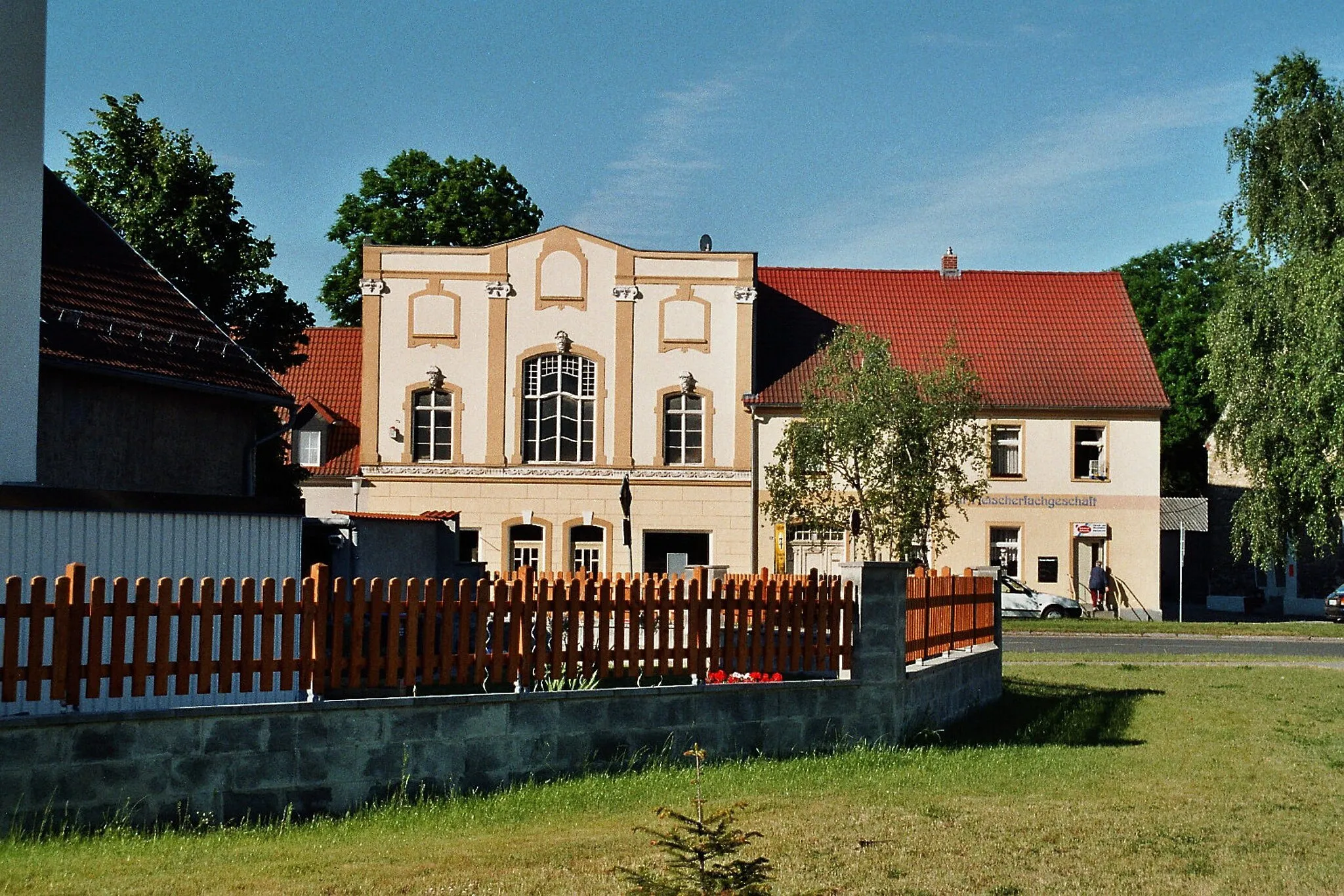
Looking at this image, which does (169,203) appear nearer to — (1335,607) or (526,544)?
(526,544)

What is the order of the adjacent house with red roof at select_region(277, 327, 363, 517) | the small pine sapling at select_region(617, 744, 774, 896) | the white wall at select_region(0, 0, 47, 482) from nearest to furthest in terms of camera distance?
1. the small pine sapling at select_region(617, 744, 774, 896)
2. the white wall at select_region(0, 0, 47, 482)
3. the adjacent house with red roof at select_region(277, 327, 363, 517)

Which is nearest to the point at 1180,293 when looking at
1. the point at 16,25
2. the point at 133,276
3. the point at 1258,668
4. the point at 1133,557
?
the point at 1133,557

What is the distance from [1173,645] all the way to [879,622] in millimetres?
20722

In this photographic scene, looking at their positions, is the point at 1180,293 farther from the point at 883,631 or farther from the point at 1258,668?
the point at 883,631

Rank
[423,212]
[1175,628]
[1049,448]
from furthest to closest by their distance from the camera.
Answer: [423,212] → [1049,448] → [1175,628]

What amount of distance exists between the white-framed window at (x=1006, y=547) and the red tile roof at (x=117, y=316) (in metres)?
25.6

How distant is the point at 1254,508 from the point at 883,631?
26.1 metres

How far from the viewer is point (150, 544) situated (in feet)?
41.1

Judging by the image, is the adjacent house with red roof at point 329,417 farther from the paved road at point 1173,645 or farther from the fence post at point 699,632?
the fence post at point 699,632

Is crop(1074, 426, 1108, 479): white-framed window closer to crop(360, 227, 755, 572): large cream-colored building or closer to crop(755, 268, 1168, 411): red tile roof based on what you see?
crop(755, 268, 1168, 411): red tile roof

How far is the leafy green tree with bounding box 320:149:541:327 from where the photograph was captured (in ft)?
182

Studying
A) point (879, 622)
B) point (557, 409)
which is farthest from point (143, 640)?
point (557, 409)

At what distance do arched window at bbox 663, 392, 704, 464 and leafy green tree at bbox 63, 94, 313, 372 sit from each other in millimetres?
16195

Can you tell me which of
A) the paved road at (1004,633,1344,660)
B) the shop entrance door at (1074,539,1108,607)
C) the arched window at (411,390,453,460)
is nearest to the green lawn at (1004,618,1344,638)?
the paved road at (1004,633,1344,660)
